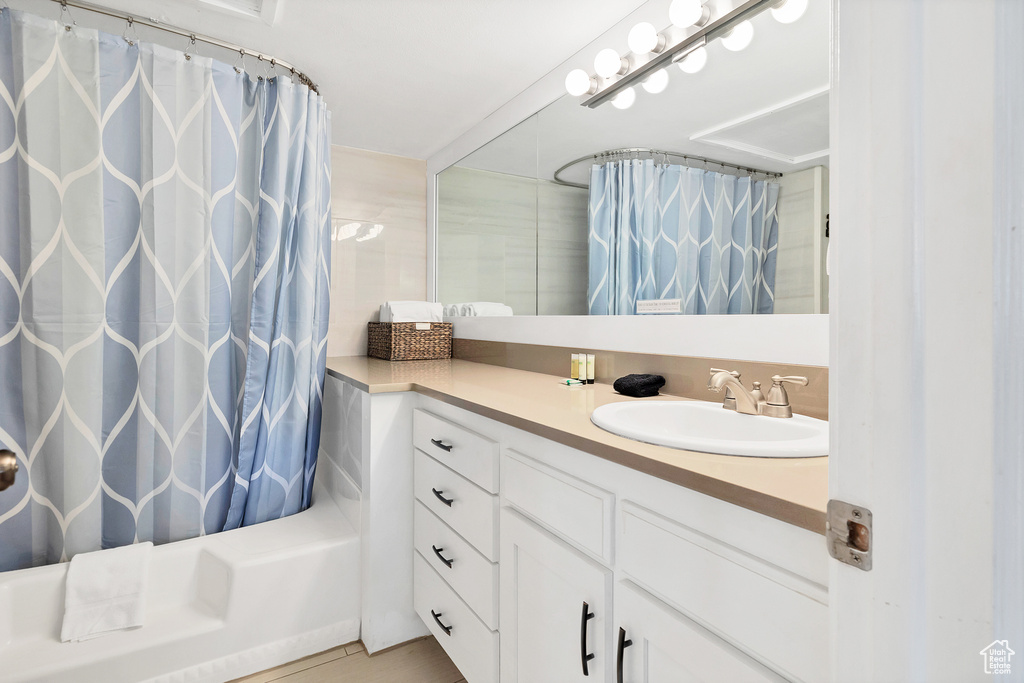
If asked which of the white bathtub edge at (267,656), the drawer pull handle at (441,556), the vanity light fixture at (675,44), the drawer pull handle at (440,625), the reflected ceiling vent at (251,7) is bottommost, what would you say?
the white bathtub edge at (267,656)

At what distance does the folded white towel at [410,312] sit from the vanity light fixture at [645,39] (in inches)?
60.7

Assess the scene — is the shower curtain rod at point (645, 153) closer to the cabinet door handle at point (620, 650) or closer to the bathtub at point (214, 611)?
the cabinet door handle at point (620, 650)

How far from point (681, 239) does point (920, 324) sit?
47.9 inches

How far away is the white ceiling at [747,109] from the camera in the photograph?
3.77ft

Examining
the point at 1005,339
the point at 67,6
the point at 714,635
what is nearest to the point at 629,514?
the point at 714,635

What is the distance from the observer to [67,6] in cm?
159

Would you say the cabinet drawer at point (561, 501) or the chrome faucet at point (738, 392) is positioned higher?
the chrome faucet at point (738, 392)

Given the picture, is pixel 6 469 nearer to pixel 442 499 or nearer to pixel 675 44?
pixel 442 499

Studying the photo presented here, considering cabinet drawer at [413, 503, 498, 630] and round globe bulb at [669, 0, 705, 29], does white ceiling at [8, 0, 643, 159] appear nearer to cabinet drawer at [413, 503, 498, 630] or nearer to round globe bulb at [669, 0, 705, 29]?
round globe bulb at [669, 0, 705, 29]

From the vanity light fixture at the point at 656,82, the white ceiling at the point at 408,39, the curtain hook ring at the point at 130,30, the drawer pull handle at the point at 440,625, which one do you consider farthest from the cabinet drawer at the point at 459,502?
the curtain hook ring at the point at 130,30

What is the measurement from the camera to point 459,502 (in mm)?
1371

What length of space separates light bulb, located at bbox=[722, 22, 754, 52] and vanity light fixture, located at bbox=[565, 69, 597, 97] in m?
0.49

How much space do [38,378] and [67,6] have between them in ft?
3.86

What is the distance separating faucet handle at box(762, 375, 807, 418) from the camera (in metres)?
1.09
